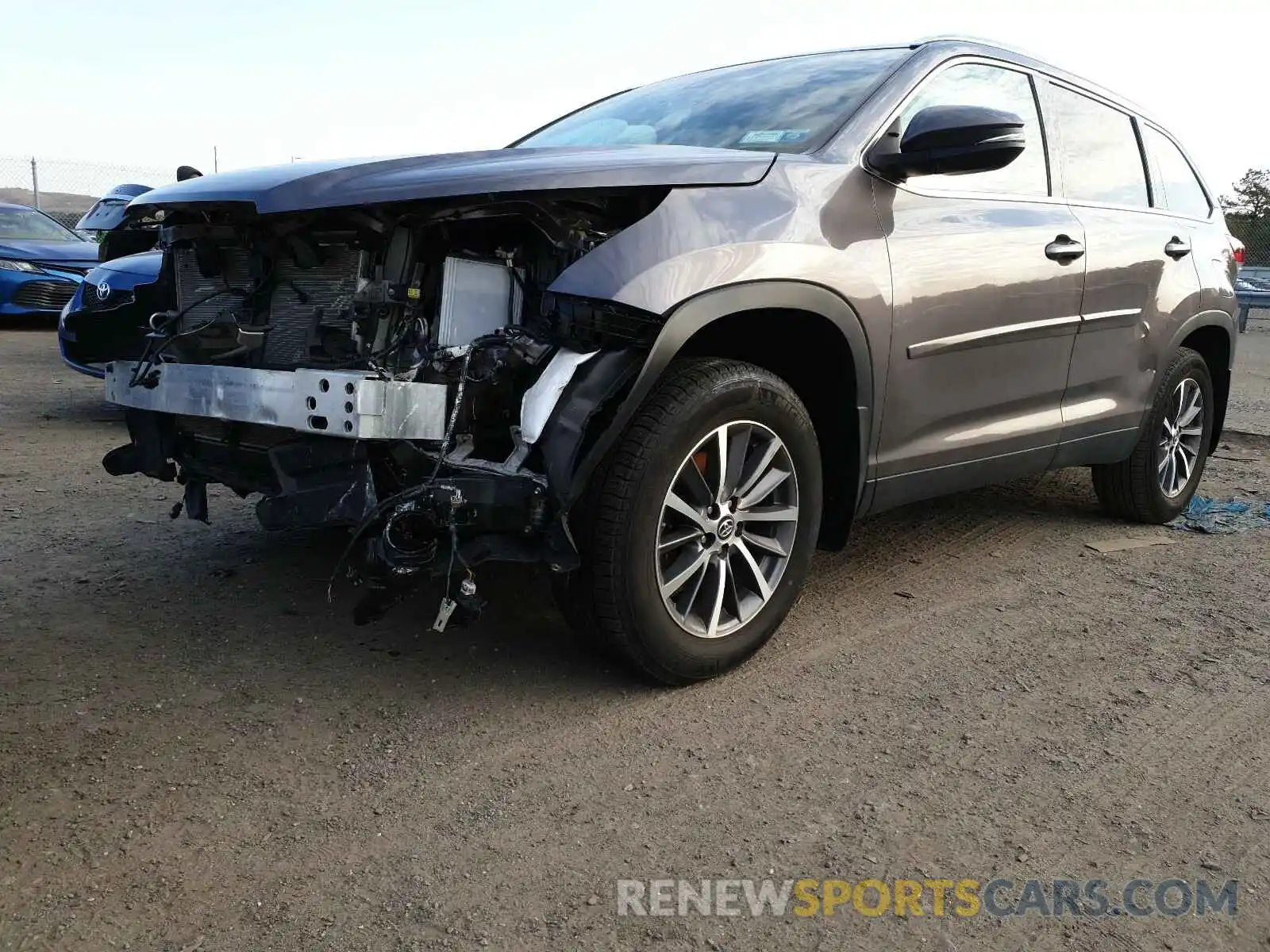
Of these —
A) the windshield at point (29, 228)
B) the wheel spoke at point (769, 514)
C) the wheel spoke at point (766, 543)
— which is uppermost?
the windshield at point (29, 228)

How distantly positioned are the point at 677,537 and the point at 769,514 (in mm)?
337

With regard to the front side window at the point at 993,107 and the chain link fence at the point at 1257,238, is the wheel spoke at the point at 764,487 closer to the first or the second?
the front side window at the point at 993,107

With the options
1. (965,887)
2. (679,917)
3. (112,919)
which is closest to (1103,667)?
(965,887)

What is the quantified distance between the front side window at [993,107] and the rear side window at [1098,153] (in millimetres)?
195

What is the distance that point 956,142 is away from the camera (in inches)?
124

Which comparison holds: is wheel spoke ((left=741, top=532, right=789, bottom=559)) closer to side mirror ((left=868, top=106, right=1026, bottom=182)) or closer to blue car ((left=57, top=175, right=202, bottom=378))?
side mirror ((left=868, top=106, right=1026, bottom=182))

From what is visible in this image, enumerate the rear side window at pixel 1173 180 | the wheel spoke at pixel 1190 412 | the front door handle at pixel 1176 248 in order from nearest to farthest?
the front door handle at pixel 1176 248 < the rear side window at pixel 1173 180 < the wheel spoke at pixel 1190 412

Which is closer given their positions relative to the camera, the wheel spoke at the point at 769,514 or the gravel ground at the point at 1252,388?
the wheel spoke at the point at 769,514

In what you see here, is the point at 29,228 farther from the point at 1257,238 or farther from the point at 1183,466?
the point at 1257,238

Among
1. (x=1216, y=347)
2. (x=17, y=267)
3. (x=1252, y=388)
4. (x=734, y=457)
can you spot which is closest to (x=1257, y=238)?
(x=1252, y=388)

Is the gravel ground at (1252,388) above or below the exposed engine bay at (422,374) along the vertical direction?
below

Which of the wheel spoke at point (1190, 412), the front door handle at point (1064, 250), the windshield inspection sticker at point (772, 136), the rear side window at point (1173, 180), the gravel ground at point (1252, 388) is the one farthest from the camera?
the gravel ground at point (1252, 388)

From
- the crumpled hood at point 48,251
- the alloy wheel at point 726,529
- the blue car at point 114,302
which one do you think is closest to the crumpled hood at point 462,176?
the blue car at point 114,302

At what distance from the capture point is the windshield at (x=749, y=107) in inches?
135
